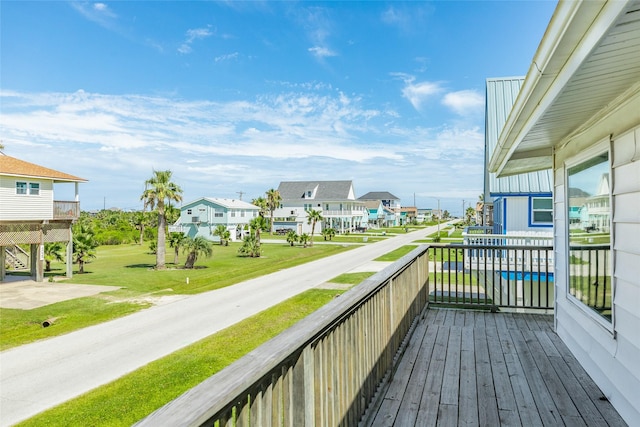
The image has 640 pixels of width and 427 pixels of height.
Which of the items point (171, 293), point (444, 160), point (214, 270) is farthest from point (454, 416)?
point (444, 160)

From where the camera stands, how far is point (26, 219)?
59.9ft

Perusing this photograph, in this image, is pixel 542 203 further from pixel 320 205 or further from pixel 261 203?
pixel 320 205

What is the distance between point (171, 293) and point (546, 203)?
1381cm

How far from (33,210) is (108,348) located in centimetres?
1398

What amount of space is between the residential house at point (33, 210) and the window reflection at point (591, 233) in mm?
20928

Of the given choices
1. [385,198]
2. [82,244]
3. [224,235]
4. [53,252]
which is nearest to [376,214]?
[385,198]

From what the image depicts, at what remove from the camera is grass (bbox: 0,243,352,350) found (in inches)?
422

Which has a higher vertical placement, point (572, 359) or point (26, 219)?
point (26, 219)

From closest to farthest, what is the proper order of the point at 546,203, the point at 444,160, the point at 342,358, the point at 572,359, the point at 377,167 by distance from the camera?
the point at 342,358 < the point at 572,359 < the point at 546,203 < the point at 444,160 < the point at 377,167

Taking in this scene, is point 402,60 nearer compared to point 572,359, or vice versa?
point 572,359

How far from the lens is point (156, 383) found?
21.9ft

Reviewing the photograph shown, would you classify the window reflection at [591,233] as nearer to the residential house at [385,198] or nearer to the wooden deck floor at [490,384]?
the wooden deck floor at [490,384]

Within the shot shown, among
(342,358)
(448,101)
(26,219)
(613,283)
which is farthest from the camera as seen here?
(448,101)

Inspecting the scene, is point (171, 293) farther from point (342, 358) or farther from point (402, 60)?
point (402, 60)
